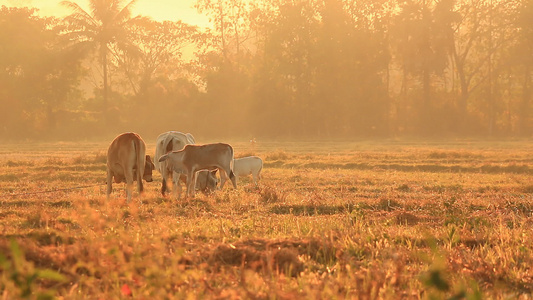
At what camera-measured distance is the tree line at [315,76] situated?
1928 inches

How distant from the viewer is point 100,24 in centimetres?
4959

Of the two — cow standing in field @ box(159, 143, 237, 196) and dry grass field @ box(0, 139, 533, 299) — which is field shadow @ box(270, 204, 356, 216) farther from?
cow standing in field @ box(159, 143, 237, 196)

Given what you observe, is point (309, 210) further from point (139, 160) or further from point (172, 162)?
point (172, 162)

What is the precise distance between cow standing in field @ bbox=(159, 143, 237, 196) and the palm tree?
37942 millimetres

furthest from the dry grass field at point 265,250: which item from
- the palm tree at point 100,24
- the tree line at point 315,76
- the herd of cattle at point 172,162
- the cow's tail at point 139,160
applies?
the palm tree at point 100,24


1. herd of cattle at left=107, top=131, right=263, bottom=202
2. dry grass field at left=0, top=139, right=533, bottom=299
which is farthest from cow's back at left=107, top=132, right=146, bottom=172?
dry grass field at left=0, top=139, right=533, bottom=299

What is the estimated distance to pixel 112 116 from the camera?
50938 mm

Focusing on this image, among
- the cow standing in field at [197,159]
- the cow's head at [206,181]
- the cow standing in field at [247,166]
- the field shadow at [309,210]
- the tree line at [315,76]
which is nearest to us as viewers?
the field shadow at [309,210]

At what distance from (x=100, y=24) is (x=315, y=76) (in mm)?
17511

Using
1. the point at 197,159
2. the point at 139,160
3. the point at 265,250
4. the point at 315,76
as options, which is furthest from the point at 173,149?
the point at 315,76

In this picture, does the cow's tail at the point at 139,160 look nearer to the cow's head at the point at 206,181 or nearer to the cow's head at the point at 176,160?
the cow's head at the point at 176,160

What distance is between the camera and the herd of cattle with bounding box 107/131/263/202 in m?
11.6

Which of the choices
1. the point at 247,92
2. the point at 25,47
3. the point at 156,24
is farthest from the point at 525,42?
the point at 25,47

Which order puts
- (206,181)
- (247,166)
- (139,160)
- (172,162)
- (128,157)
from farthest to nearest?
(247,166) < (206,181) < (172,162) < (139,160) < (128,157)
